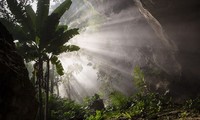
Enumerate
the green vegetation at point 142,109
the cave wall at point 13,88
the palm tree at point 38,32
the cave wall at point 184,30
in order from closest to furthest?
the cave wall at point 13,88
the green vegetation at point 142,109
the palm tree at point 38,32
the cave wall at point 184,30

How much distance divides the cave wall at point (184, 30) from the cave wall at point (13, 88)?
8565mm

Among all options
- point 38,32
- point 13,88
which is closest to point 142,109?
point 38,32

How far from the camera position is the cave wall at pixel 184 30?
40.5 ft

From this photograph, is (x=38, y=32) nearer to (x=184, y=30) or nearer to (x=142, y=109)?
(x=142, y=109)

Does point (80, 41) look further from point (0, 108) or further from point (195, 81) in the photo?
point (0, 108)

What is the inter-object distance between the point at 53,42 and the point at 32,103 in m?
4.42

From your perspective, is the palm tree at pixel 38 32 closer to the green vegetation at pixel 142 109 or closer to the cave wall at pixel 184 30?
the green vegetation at pixel 142 109

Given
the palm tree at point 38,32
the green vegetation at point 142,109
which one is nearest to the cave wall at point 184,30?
the green vegetation at point 142,109

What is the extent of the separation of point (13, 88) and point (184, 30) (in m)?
10.8

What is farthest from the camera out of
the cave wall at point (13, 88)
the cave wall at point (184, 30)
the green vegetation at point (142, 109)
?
the cave wall at point (184, 30)

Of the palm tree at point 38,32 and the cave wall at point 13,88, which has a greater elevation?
the palm tree at point 38,32

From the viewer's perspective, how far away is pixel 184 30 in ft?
44.2

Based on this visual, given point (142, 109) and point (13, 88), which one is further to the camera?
point (142, 109)

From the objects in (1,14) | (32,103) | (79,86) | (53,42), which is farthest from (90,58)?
(32,103)
